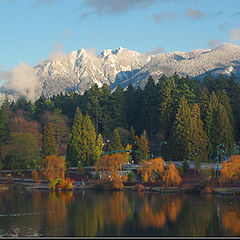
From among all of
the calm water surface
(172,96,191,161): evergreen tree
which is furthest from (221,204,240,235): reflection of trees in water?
(172,96,191,161): evergreen tree

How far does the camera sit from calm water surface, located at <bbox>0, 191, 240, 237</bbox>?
41.2m

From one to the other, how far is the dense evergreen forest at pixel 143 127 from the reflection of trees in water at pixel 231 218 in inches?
1159

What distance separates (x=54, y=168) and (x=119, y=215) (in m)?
33.3

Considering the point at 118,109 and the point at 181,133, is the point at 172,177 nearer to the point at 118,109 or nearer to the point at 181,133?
the point at 181,133

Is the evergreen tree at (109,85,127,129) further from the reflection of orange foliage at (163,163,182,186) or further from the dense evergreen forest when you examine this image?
the reflection of orange foliage at (163,163,182,186)

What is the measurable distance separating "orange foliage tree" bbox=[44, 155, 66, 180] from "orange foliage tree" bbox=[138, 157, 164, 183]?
16.1 metres

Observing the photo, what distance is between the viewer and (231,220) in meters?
45.3

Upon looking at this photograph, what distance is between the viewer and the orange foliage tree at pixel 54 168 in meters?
80.6

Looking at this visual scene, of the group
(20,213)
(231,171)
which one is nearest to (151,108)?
(231,171)

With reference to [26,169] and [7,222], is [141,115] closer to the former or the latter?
[26,169]

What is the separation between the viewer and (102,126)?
121m

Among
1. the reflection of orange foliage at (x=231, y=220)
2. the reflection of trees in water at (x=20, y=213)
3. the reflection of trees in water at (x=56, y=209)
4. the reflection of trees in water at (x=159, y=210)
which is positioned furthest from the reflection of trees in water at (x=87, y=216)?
the reflection of orange foliage at (x=231, y=220)

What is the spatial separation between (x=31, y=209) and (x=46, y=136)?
3954 cm

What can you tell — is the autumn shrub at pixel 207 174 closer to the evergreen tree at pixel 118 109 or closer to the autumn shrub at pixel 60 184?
the autumn shrub at pixel 60 184
